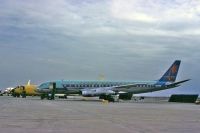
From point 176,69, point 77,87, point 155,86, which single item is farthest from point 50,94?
point 176,69

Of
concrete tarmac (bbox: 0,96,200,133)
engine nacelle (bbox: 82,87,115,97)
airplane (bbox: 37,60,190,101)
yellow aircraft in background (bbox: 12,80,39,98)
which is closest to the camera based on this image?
concrete tarmac (bbox: 0,96,200,133)

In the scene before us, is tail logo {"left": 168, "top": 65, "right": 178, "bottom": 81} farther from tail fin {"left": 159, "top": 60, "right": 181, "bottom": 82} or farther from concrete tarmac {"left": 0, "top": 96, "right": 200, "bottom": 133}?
concrete tarmac {"left": 0, "top": 96, "right": 200, "bottom": 133}

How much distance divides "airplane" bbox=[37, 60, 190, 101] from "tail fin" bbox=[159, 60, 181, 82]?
7.11 feet

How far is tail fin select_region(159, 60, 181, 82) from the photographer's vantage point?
85.9 meters

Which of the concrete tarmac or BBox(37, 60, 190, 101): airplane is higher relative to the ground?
BBox(37, 60, 190, 101): airplane

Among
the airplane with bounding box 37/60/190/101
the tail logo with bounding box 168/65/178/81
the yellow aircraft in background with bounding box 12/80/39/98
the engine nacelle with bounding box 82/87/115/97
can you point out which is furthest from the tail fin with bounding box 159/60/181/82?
the yellow aircraft in background with bounding box 12/80/39/98

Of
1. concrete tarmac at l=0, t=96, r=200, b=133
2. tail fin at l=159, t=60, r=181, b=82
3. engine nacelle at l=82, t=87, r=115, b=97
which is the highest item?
tail fin at l=159, t=60, r=181, b=82

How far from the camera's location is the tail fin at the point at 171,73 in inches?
3381

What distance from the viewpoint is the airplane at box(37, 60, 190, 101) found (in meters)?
74.8

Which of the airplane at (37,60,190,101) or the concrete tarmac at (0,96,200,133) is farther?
the airplane at (37,60,190,101)

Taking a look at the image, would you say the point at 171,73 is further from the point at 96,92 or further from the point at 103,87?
the point at 96,92

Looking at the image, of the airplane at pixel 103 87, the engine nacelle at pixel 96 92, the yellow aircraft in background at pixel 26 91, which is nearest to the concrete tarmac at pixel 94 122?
the airplane at pixel 103 87

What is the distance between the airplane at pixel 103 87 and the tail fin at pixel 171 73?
7.11 feet

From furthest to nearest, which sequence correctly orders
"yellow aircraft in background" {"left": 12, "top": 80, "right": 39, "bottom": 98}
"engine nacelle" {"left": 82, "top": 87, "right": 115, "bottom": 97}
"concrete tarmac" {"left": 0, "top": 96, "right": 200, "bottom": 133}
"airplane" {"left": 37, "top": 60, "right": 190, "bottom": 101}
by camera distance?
"yellow aircraft in background" {"left": 12, "top": 80, "right": 39, "bottom": 98}
"airplane" {"left": 37, "top": 60, "right": 190, "bottom": 101}
"engine nacelle" {"left": 82, "top": 87, "right": 115, "bottom": 97}
"concrete tarmac" {"left": 0, "top": 96, "right": 200, "bottom": 133}
